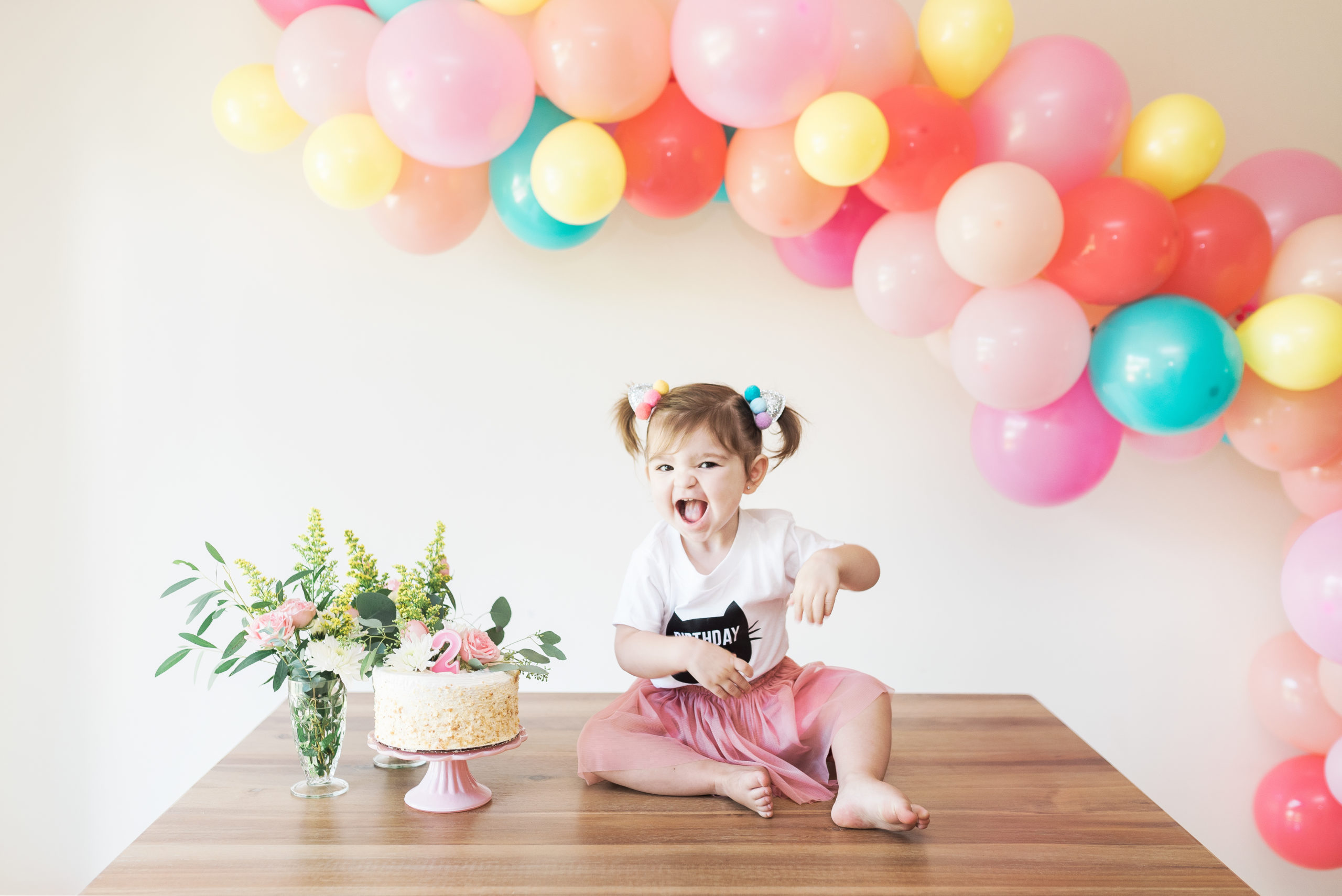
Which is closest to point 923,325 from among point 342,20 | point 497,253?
point 497,253

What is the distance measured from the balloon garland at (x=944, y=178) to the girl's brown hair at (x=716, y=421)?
0.93 feet

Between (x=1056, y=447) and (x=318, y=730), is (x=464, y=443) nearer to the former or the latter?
(x=318, y=730)

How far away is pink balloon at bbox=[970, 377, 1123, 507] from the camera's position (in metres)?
1.51

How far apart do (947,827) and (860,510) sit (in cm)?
88

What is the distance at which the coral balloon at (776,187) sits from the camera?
1476 millimetres

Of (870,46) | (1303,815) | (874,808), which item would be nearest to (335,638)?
(874,808)

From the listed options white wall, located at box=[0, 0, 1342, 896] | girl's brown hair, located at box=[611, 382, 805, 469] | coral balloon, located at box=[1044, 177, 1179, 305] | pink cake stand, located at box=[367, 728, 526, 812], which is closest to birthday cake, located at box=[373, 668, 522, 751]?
pink cake stand, located at box=[367, 728, 526, 812]

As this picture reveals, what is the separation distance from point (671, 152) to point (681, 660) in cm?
78

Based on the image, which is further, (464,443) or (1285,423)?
(464,443)

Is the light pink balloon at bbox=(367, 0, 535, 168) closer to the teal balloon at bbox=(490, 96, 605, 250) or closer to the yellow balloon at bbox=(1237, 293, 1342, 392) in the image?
the teal balloon at bbox=(490, 96, 605, 250)

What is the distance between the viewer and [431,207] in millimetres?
1568

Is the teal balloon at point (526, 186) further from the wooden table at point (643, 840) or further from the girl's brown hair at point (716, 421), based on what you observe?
the wooden table at point (643, 840)

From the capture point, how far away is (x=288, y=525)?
77.3 inches

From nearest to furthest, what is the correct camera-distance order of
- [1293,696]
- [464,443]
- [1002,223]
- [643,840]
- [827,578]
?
1. [643,840]
2. [827,578]
3. [1002,223]
4. [1293,696]
5. [464,443]
